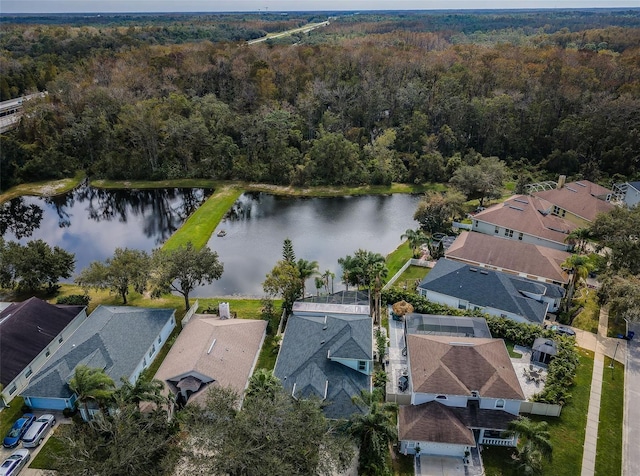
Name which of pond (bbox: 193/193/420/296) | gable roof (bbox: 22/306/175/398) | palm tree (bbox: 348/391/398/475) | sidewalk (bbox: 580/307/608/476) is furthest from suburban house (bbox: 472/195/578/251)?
gable roof (bbox: 22/306/175/398)

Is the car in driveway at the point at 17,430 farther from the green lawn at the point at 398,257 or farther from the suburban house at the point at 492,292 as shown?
the green lawn at the point at 398,257

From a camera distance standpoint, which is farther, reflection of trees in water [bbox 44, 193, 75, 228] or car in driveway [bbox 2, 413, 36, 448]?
reflection of trees in water [bbox 44, 193, 75, 228]

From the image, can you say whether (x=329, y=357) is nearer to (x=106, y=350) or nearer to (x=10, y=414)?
(x=106, y=350)

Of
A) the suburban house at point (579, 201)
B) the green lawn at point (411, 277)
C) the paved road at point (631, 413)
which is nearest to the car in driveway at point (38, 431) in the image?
the green lawn at point (411, 277)

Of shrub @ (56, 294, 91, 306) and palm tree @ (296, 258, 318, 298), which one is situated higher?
palm tree @ (296, 258, 318, 298)

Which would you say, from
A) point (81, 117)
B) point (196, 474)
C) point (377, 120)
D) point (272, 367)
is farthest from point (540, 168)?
point (81, 117)

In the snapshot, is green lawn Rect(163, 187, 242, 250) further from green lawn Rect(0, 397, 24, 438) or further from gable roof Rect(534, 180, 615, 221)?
gable roof Rect(534, 180, 615, 221)

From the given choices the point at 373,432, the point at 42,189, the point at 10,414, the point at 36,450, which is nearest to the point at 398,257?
the point at 373,432
